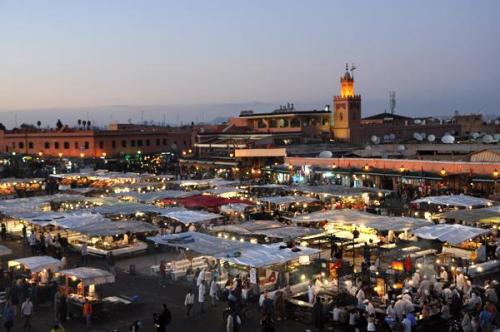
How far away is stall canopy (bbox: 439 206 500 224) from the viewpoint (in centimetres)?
1772

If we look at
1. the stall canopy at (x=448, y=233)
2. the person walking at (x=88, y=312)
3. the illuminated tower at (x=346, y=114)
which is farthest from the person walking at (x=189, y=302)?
the illuminated tower at (x=346, y=114)

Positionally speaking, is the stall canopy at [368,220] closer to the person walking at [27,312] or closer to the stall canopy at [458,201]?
the stall canopy at [458,201]

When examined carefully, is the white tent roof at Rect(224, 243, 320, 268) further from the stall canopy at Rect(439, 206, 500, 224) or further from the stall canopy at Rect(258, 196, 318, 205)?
the stall canopy at Rect(258, 196, 318, 205)

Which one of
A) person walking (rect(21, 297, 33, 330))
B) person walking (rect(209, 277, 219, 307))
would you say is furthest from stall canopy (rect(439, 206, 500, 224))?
person walking (rect(21, 297, 33, 330))

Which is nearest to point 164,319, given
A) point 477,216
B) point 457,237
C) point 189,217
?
point 457,237

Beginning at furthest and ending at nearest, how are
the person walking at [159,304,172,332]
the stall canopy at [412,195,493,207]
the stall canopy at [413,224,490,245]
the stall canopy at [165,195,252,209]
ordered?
the stall canopy at [165,195,252,209] < the stall canopy at [412,195,493,207] < the stall canopy at [413,224,490,245] < the person walking at [159,304,172,332]

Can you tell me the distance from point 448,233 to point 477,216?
301 centimetres

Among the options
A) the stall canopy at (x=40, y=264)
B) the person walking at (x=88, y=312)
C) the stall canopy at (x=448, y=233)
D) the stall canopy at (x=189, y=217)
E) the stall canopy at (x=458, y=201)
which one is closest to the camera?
the person walking at (x=88, y=312)

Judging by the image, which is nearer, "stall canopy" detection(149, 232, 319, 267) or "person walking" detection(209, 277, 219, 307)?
"person walking" detection(209, 277, 219, 307)

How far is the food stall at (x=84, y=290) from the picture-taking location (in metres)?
12.6

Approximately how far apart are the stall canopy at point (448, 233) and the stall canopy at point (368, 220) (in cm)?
116

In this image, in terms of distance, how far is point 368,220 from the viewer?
18.2 metres

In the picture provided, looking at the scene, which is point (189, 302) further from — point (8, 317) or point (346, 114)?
point (346, 114)

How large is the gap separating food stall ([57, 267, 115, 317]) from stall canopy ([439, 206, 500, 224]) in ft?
34.9
